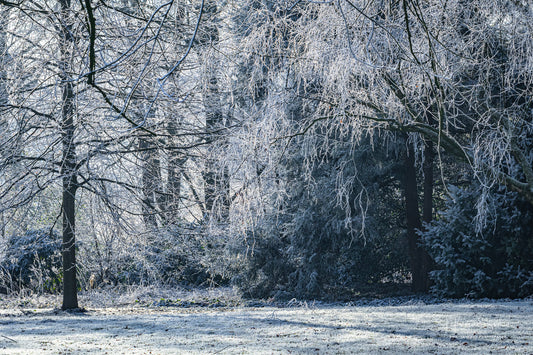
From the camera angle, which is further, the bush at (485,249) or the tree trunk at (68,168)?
the bush at (485,249)

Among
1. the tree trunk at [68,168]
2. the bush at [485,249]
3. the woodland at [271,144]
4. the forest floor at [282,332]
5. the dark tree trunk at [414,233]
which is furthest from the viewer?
the dark tree trunk at [414,233]

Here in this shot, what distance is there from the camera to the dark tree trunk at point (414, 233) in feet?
38.7

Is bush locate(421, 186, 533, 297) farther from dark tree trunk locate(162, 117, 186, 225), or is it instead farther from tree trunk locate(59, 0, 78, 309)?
tree trunk locate(59, 0, 78, 309)

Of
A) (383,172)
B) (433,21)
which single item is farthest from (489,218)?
(433,21)

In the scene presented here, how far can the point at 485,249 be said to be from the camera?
10.1 meters

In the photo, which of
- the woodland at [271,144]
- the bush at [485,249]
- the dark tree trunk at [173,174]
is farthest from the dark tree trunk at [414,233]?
the dark tree trunk at [173,174]

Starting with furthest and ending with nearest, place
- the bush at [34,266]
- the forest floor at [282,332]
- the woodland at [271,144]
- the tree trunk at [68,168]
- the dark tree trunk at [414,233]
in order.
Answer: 1. the dark tree trunk at [414,233]
2. the bush at [34,266]
3. the tree trunk at [68,168]
4. the woodland at [271,144]
5. the forest floor at [282,332]

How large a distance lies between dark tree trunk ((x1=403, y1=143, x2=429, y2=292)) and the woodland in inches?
1.2

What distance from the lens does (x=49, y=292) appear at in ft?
38.9

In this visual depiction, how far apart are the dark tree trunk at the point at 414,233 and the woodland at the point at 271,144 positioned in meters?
0.03

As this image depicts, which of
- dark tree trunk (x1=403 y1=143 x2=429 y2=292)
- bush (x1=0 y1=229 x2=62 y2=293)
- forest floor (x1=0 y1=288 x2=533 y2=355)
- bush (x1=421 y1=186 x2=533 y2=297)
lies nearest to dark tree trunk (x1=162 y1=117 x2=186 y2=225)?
forest floor (x1=0 y1=288 x2=533 y2=355)

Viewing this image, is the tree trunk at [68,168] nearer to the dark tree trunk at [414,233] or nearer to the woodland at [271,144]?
the woodland at [271,144]

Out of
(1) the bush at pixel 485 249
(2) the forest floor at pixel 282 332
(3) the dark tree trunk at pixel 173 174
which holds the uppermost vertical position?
(3) the dark tree trunk at pixel 173 174

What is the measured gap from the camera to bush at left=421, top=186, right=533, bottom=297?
9594 mm
